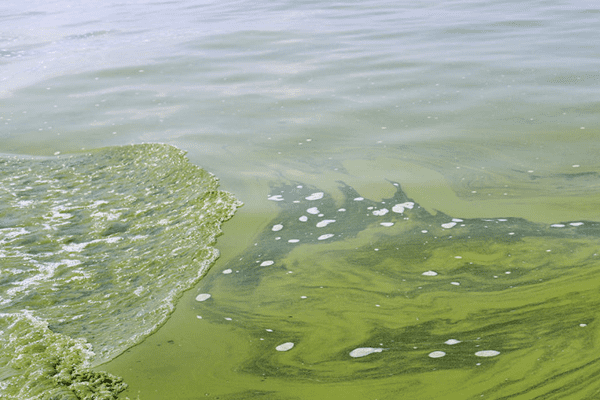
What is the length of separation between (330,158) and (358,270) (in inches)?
53.1

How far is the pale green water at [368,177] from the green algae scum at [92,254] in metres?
0.05

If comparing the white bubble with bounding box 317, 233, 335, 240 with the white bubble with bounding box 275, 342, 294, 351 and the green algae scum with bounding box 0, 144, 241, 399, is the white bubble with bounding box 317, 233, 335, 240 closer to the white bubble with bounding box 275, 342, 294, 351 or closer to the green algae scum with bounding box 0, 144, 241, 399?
the green algae scum with bounding box 0, 144, 241, 399

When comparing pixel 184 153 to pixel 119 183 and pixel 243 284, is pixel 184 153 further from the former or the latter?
pixel 243 284

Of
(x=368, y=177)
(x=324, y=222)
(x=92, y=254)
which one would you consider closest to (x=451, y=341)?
(x=324, y=222)

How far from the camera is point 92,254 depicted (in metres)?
2.65

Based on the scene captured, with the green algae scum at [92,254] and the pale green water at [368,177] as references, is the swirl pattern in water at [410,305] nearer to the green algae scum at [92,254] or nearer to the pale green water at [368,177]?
the pale green water at [368,177]

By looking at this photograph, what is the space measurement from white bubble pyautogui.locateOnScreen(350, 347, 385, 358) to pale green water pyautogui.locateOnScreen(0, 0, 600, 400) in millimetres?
28

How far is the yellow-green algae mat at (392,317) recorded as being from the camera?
71.0 inches

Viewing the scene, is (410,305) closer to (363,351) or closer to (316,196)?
(363,351)

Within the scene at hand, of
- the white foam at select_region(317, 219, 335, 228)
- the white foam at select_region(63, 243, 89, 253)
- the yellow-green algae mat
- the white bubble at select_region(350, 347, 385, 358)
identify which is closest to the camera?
the yellow-green algae mat

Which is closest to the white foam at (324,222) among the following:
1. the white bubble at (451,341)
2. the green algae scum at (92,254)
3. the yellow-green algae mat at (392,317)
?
the yellow-green algae mat at (392,317)

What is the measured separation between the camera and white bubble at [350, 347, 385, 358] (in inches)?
76.4

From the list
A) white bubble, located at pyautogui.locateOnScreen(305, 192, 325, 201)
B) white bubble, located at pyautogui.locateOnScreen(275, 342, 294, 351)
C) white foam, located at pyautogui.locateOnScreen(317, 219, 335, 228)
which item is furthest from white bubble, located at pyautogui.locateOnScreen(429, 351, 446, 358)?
white bubble, located at pyautogui.locateOnScreen(305, 192, 325, 201)

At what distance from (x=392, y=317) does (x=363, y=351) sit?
22 cm
